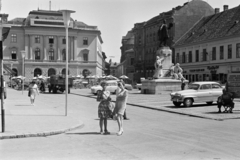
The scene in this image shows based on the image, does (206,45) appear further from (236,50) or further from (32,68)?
(32,68)

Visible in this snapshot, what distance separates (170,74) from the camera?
3912cm

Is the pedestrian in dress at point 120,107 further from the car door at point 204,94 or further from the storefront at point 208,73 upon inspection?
the storefront at point 208,73

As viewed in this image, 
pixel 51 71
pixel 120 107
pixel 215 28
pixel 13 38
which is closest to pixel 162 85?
pixel 215 28

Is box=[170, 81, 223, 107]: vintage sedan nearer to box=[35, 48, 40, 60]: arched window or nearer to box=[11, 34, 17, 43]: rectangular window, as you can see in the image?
box=[35, 48, 40, 60]: arched window

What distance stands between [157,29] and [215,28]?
21.0 metres

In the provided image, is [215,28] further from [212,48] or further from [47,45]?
[47,45]

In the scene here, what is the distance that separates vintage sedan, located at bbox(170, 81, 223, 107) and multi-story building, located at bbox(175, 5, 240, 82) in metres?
27.0

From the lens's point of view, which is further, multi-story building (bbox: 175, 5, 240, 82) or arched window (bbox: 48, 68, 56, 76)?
arched window (bbox: 48, 68, 56, 76)

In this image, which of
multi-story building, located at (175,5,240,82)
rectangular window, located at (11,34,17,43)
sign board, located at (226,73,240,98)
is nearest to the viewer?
sign board, located at (226,73,240,98)

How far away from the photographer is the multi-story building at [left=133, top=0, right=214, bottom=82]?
70.1m

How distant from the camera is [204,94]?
2297cm

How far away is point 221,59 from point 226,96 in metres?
36.3

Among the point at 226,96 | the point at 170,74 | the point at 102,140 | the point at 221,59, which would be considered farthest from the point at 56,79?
the point at 102,140

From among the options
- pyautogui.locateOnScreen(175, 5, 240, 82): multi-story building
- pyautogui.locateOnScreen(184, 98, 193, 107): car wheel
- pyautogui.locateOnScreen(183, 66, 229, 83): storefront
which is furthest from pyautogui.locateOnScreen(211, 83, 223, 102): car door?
pyautogui.locateOnScreen(175, 5, 240, 82): multi-story building
